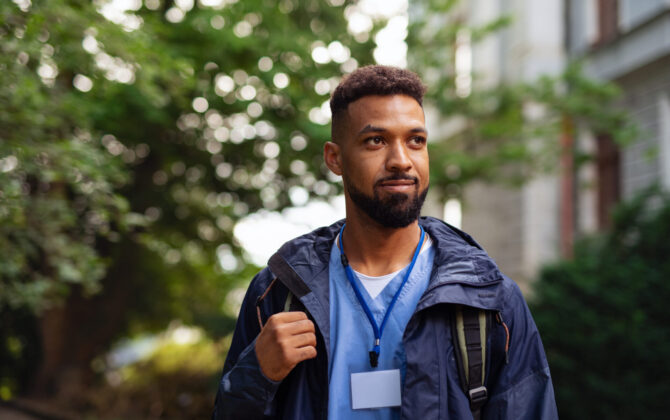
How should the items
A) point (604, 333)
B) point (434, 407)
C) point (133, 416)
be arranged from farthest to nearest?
point (133, 416), point (604, 333), point (434, 407)

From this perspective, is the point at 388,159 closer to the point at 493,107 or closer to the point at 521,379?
the point at 521,379

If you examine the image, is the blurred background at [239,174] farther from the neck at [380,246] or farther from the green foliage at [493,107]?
the neck at [380,246]

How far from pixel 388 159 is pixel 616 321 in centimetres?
594

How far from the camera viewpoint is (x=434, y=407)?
1997 mm

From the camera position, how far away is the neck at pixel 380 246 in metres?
2.35

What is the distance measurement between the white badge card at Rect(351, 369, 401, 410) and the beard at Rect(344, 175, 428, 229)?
0.50 metres

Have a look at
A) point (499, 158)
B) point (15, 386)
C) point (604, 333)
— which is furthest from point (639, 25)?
point (15, 386)

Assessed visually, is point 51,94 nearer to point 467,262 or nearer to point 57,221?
point 57,221

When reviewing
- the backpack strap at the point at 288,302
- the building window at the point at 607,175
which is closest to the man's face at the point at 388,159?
the backpack strap at the point at 288,302

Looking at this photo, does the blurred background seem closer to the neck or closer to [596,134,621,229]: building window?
[596,134,621,229]: building window

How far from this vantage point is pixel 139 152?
1088 centimetres

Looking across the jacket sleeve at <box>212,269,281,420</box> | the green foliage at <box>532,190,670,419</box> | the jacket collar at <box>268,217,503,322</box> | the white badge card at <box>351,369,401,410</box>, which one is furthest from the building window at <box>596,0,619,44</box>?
the jacket sleeve at <box>212,269,281,420</box>

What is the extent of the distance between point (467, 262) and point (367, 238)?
37cm

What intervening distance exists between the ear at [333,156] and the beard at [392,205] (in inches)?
6.5
